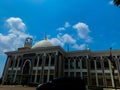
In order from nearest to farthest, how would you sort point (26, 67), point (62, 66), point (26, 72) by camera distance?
1. point (62, 66)
2. point (26, 72)
3. point (26, 67)

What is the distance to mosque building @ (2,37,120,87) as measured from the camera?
103 feet

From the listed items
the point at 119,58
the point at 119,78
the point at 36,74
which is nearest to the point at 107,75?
the point at 119,78

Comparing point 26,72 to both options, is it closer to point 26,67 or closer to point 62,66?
point 26,67

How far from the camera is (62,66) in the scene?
3488 cm

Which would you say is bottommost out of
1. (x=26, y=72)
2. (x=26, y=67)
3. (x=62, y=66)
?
(x=26, y=72)

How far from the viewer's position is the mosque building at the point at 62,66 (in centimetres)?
3145

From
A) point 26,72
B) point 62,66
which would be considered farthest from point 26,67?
point 62,66

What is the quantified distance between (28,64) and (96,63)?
18956 mm

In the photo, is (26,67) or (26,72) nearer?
(26,72)

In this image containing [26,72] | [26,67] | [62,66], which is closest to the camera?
[62,66]

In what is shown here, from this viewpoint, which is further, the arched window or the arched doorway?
the arched window

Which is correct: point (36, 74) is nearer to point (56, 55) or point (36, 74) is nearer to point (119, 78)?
point (56, 55)

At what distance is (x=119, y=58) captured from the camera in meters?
31.6

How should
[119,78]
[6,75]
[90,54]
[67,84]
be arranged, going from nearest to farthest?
[67,84]
[119,78]
[90,54]
[6,75]
